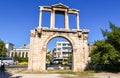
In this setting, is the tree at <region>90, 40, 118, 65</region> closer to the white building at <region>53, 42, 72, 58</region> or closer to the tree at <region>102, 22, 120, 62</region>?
the tree at <region>102, 22, 120, 62</region>

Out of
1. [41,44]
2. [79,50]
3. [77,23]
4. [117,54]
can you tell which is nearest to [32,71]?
[41,44]

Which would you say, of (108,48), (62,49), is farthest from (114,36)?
(62,49)

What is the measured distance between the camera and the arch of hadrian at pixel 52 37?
2948cm

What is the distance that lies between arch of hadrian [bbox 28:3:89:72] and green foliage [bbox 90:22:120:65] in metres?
2.08

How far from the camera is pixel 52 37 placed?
30.2 meters

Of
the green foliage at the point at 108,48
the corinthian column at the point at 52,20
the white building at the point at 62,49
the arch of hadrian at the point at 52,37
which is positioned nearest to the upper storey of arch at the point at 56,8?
the arch of hadrian at the point at 52,37

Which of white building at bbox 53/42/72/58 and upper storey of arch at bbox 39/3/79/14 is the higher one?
upper storey of arch at bbox 39/3/79/14

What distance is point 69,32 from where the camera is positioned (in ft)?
101

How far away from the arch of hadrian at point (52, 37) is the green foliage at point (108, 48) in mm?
2076

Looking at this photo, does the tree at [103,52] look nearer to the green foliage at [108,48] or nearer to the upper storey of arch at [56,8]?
the green foliage at [108,48]

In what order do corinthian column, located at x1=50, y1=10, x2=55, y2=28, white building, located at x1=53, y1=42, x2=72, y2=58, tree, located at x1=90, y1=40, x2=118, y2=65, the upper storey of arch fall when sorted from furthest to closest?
1. white building, located at x1=53, y1=42, x2=72, y2=58
2. the upper storey of arch
3. corinthian column, located at x1=50, y1=10, x2=55, y2=28
4. tree, located at x1=90, y1=40, x2=118, y2=65

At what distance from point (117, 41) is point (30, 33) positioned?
12.4m

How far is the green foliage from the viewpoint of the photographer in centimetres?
2773

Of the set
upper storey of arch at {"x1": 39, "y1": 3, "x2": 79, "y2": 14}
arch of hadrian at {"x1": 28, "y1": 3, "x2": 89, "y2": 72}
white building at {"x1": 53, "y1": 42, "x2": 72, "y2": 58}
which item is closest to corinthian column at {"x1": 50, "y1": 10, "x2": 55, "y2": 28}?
arch of hadrian at {"x1": 28, "y1": 3, "x2": 89, "y2": 72}
